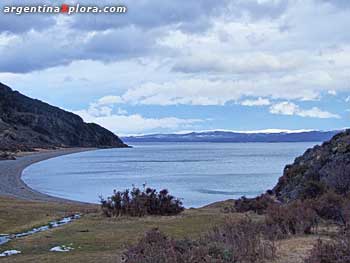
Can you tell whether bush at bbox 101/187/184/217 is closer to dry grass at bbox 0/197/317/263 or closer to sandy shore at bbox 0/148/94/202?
dry grass at bbox 0/197/317/263

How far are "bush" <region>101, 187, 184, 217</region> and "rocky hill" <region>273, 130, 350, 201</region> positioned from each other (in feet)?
16.9

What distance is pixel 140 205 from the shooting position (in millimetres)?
19344

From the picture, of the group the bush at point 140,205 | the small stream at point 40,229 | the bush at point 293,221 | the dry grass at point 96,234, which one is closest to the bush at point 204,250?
the dry grass at point 96,234

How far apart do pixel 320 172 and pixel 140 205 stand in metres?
9.30

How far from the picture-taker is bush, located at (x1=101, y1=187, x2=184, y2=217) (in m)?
19.2

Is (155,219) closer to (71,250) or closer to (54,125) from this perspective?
(71,250)

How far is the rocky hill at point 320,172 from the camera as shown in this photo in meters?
21.7

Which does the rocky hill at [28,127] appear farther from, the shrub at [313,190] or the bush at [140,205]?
the shrub at [313,190]

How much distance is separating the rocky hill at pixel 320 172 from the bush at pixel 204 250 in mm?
10891

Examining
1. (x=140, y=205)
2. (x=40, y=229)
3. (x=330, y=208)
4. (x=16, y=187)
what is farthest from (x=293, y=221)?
(x=16, y=187)

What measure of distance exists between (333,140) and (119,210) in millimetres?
14226

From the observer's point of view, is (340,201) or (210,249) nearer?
(210,249)

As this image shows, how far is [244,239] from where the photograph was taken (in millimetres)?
9984

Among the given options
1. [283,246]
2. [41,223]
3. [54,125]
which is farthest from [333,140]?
[54,125]
